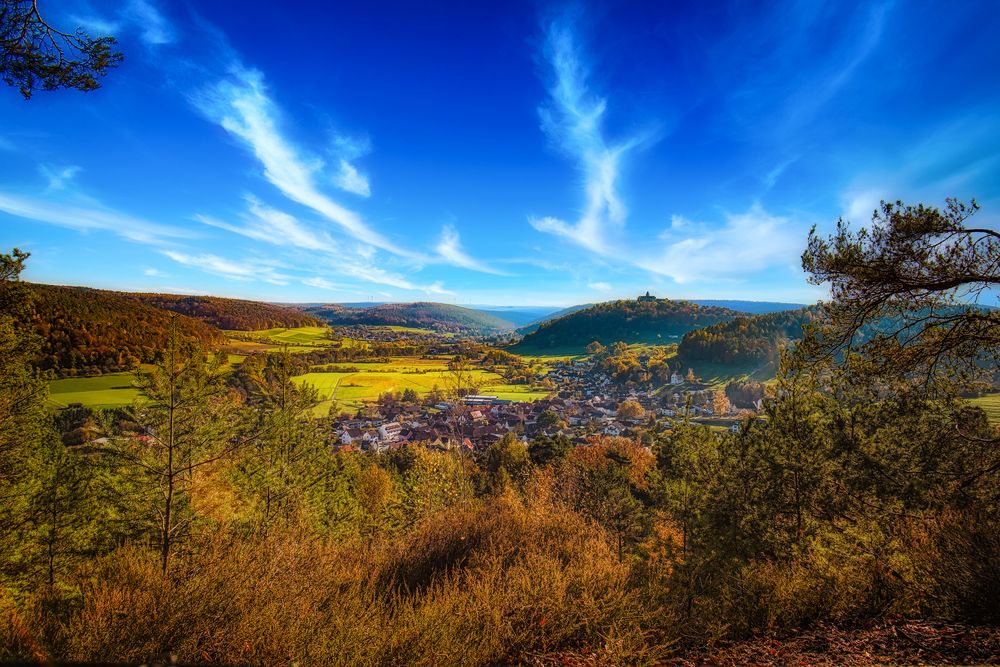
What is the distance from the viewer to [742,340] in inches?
3132

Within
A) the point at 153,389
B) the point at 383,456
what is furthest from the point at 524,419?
the point at 153,389

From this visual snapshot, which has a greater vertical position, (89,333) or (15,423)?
(89,333)

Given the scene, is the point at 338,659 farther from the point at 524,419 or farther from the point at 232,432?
the point at 524,419

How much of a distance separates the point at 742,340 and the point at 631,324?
199 feet

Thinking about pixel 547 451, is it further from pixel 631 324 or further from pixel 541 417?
pixel 631 324

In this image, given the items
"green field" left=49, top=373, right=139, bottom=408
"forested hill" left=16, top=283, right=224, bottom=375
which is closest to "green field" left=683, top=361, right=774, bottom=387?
"forested hill" left=16, top=283, right=224, bottom=375

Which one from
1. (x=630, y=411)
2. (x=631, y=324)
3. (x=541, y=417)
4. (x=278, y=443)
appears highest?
(x=631, y=324)

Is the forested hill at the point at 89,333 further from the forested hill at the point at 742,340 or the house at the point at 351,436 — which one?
the forested hill at the point at 742,340

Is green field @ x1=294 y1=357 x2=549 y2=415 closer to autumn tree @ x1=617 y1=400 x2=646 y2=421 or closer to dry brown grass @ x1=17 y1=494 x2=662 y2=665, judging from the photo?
autumn tree @ x1=617 y1=400 x2=646 y2=421

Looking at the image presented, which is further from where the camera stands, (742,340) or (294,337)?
(294,337)

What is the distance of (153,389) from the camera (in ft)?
26.9

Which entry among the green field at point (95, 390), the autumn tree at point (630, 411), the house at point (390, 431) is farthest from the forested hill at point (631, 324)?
the green field at point (95, 390)

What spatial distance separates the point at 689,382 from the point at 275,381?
7894cm

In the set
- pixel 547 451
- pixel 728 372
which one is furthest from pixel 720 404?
pixel 547 451
